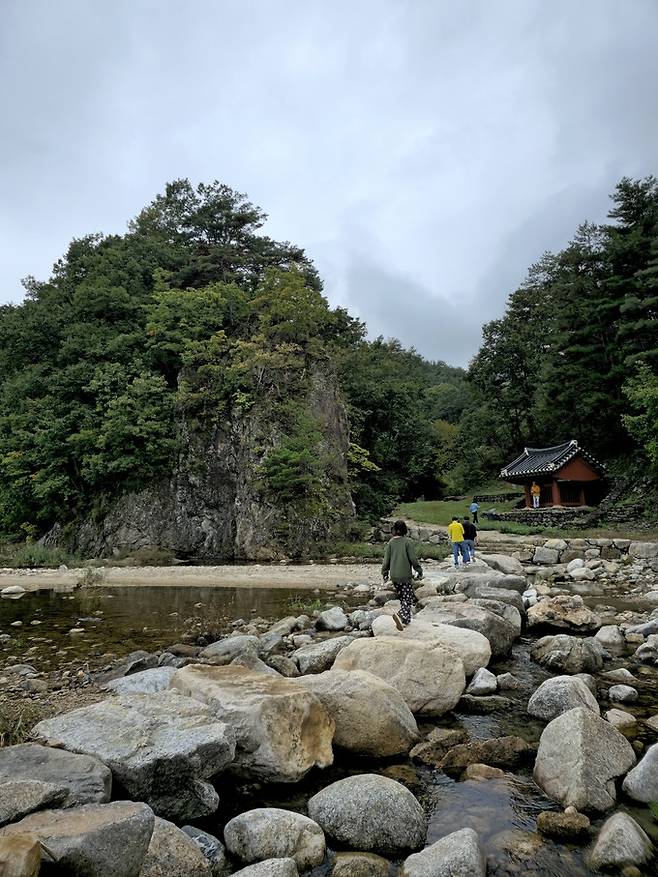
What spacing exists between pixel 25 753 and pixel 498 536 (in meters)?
27.4

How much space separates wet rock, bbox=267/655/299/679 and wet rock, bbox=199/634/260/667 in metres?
0.51

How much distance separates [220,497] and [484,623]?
70.4ft

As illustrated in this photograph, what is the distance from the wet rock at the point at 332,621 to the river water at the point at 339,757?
1.91m

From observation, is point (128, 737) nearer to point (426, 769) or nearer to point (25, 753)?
point (25, 753)

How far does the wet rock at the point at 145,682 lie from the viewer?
6.62 m

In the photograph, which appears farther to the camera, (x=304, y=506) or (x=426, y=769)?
(x=304, y=506)

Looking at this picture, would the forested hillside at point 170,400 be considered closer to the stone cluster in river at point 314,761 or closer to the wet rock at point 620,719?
the stone cluster in river at point 314,761

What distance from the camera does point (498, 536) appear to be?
2897 centimetres

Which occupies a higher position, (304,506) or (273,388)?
(273,388)

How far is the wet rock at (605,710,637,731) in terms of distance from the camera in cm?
590

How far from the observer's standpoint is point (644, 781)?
4.52m

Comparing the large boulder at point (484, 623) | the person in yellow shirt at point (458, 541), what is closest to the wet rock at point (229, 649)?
the large boulder at point (484, 623)

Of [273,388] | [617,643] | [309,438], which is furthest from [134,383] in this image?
[617,643]

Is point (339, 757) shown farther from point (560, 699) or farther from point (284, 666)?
point (560, 699)
